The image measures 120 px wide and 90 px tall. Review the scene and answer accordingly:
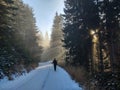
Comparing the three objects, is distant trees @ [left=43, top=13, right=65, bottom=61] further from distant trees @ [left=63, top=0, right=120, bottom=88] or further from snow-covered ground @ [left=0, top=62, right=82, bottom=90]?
snow-covered ground @ [left=0, top=62, right=82, bottom=90]

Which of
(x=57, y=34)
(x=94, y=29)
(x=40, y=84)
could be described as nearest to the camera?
(x=40, y=84)

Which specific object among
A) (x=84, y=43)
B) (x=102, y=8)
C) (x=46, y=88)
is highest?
(x=102, y=8)

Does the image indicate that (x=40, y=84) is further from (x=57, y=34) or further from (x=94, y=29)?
(x=57, y=34)

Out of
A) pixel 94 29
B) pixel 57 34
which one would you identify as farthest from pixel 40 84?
pixel 57 34

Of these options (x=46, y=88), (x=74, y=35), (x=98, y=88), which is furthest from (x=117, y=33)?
(x=98, y=88)

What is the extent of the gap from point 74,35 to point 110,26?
9.36 metres

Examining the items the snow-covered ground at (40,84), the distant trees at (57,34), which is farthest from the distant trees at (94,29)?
the distant trees at (57,34)

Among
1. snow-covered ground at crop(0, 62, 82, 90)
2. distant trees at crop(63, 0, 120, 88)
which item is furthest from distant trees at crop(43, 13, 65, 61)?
snow-covered ground at crop(0, 62, 82, 90)

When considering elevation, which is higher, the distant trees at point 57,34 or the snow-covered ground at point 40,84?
the distant trees at point 57,34

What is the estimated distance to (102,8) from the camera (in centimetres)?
3269

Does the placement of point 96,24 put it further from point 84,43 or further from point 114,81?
point 114,81

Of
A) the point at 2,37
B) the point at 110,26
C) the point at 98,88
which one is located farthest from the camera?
the point at 110,26

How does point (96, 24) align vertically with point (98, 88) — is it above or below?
above

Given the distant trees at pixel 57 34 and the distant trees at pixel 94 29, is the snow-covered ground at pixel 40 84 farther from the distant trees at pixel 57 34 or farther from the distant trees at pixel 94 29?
the distant trees at pixel 57 34
